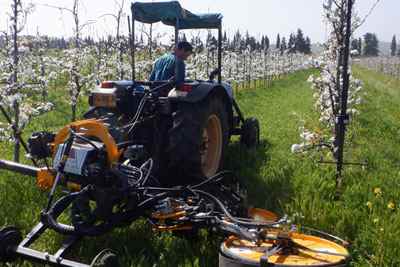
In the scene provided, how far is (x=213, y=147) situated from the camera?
5633 millimetres

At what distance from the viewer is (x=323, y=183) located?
4703 millimetres

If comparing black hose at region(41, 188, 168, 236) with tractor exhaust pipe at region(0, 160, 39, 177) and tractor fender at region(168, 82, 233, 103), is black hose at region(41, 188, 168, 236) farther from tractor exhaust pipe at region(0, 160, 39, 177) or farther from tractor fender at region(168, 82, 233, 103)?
tractor fender at region(168, 82, 233, 103)

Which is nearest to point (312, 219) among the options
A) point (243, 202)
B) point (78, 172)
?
point (243, 202)

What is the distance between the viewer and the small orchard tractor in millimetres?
3045

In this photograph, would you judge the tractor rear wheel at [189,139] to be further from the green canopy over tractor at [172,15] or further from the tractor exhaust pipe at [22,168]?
the tractor exhaust pipe at [22,168]

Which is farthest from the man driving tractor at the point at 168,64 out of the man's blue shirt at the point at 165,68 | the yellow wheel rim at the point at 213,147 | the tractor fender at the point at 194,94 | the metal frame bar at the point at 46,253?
the metal frame bar at the point at 46,253

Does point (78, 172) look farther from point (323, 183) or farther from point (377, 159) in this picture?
point (377, 159)

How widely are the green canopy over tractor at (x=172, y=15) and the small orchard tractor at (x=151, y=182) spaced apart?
0.06ft

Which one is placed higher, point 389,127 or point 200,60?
point 200,60

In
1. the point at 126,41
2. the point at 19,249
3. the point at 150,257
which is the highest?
the point at 126,41

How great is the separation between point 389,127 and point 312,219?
7.09 meters

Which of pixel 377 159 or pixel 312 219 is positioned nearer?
pixel 312 219

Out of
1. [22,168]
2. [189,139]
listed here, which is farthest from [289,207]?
[22,168]

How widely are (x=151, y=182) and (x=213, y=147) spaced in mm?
1578
